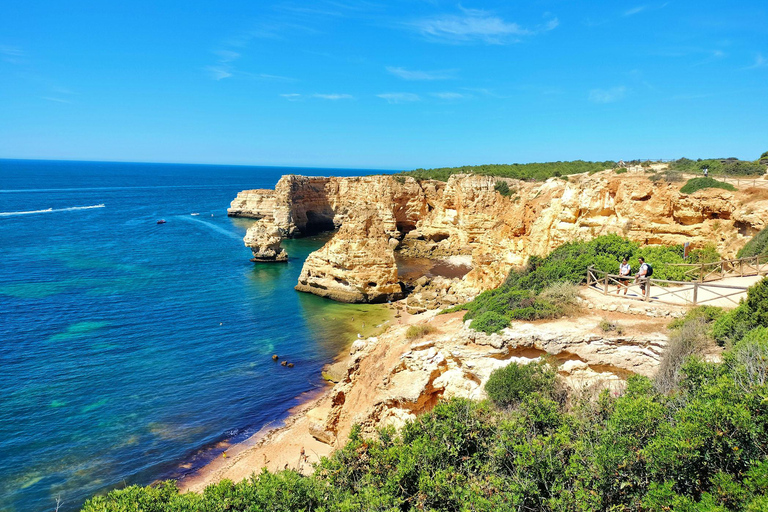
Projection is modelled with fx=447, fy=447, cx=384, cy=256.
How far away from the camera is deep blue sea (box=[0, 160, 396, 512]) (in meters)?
16.4

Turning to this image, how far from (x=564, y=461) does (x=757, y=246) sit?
12.9 meters

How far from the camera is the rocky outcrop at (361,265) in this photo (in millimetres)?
34812

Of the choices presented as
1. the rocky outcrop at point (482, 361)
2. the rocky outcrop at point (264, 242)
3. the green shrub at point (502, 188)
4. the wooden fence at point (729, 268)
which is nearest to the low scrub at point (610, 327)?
the rocky outcrop at point (482, 361)

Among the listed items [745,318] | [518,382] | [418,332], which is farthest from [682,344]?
[418,332]

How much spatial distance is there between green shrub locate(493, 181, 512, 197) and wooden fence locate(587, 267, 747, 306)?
3396 centimetres

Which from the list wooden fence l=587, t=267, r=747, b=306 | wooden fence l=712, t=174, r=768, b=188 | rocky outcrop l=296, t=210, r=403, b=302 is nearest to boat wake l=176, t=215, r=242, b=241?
rocky outcrop l=296, t=210, r=403, b=302

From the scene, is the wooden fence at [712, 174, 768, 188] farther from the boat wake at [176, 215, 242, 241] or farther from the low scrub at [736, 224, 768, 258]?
the boat wake at [176, 215, 242, 241]

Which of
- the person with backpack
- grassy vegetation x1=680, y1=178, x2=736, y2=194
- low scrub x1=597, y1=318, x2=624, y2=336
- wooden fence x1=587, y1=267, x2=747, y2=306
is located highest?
grassy vegetation x1=680, y1=178, x2=736, y2=194

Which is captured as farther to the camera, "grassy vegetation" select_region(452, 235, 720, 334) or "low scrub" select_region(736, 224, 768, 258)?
"low scrub" select_region(736, 224, 768, 258)

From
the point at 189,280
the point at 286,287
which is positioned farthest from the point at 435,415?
the point at 189,280

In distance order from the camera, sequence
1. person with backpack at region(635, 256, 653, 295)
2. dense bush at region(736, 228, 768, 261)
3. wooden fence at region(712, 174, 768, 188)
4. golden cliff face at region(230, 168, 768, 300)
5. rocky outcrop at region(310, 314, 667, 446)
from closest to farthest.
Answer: rocky outcrop at region(310, 314, 667, 446), person with backpack at region(635, 256, 653, 295), dense bush at region(736, 228, 768, 261), golden cliff face at region(230, 168, 768, 300), wooden fence at region(712, 174, 768, 188)

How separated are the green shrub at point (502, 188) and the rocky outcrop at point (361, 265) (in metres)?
19.2

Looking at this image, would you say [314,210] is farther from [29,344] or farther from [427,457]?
[427,457]

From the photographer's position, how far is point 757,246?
610 inches
